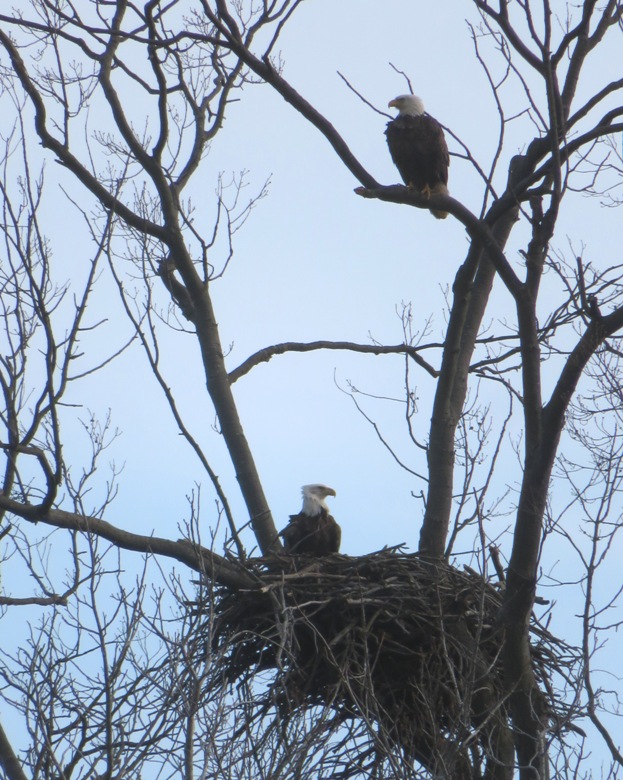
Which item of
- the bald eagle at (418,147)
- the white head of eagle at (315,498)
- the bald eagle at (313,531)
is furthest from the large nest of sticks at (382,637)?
the bald eagle at (418,147)

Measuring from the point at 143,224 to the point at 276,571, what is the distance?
2.22m

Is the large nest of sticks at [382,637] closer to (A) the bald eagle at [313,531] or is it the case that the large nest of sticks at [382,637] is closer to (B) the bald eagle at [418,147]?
(A) the bald eagle at [313,531]

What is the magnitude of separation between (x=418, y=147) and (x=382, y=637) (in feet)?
13.4

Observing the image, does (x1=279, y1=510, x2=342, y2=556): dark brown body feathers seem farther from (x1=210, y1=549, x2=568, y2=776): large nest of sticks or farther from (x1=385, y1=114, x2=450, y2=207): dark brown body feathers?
(x1=385, y1=114, x2=450, y2=207): dark brown body feathers

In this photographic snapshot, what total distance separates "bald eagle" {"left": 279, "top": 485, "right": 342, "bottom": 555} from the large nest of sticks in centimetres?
131

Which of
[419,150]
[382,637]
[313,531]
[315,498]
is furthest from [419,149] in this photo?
[382,637]

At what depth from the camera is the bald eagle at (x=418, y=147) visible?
27.2ft

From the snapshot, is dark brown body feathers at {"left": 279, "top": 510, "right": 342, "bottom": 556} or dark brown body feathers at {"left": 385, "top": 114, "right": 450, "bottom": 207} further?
dark brown body feathers at {"left": 385, "top": 114, "right": 450, "bottom": 207}

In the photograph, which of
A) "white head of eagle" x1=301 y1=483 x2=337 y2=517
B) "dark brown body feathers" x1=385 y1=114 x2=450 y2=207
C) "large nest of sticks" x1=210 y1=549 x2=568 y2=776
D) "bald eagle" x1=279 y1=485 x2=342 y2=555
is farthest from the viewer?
"dark brown body feathers" x1=385 y1=114 x2=450 y2=207

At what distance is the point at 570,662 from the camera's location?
18.8 ft

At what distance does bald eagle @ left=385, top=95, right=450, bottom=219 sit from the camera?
326 inches

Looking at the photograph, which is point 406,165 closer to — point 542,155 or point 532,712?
point 542,155

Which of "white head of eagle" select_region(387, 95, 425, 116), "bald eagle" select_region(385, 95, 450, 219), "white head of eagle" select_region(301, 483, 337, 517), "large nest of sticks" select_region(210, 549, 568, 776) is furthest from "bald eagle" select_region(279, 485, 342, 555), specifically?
"white head of eagle" select_region(387, 95, 425, 116)

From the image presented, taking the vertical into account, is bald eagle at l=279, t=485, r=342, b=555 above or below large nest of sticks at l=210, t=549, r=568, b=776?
above
